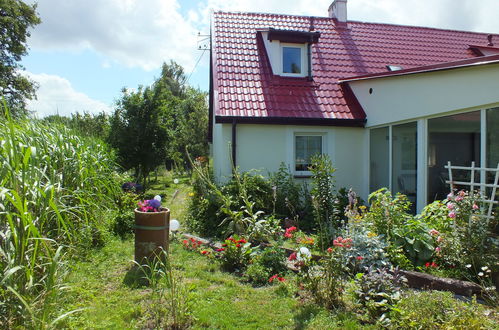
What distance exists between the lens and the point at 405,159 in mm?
8195

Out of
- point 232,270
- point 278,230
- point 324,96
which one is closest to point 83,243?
point 232,270

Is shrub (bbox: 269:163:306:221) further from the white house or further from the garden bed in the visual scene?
the garden bed

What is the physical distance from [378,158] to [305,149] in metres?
1.87

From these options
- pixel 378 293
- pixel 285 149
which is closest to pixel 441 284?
pixel 378 293

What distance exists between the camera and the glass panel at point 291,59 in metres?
11.2

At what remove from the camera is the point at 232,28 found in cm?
1241

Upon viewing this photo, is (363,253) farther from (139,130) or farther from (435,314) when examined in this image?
(139,130)

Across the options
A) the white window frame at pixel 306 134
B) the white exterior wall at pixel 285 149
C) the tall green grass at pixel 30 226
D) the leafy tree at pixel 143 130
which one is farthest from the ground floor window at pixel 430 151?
the leafy tree at pixel 143 130

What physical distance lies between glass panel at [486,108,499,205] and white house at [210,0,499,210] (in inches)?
0.6

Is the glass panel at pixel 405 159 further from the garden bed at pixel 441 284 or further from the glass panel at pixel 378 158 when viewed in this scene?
the garden bed at pixel 441 284

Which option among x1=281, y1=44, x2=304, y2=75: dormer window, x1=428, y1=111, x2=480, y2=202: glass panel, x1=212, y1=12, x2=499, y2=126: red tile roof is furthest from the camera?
x1=281, y1=44, x2=304, y2=75: dormer window

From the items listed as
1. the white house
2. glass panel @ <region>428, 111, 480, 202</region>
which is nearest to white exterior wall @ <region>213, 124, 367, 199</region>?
the white house

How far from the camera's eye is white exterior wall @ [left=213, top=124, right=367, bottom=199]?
30.8ft

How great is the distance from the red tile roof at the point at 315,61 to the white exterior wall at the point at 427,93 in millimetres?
706
